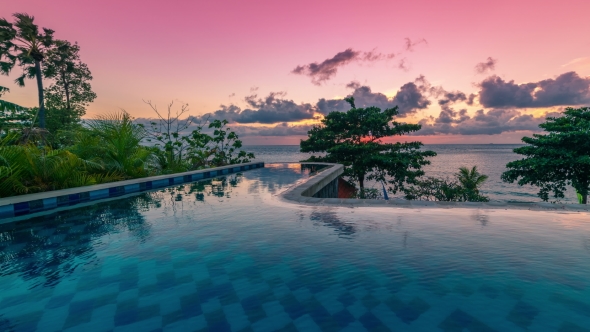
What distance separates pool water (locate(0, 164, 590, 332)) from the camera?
101 inches

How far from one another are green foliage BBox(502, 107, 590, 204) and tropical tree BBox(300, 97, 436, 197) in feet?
17.8

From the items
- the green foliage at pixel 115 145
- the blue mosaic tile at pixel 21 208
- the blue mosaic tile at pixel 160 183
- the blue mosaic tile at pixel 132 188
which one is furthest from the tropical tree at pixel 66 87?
the blue mosaic tile at pixel 21 208

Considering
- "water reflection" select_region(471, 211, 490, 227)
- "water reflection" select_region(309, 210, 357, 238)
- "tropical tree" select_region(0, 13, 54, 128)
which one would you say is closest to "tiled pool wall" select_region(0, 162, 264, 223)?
"water reflection" select_region(309, 210, 357, 238)

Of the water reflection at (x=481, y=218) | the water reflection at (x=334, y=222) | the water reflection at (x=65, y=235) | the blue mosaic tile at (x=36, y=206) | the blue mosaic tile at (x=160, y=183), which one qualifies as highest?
the blue mosaic tile at (x=36, y=206)

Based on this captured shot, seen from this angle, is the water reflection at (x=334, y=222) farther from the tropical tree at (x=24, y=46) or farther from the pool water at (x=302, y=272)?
the tropical tree at (x=24, y=46)

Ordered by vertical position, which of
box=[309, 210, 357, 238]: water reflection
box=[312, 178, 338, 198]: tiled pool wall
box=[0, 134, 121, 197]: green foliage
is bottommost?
box=[312, 178, 338, 198]: tiled pool wall

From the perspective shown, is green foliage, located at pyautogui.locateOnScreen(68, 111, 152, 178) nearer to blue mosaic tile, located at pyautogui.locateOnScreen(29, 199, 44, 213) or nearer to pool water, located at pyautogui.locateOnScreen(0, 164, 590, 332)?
blue mosaic tile, located at pyautogui.locateOnScreen(29, 199, 44, 213)

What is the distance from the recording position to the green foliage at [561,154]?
14227 millimetres

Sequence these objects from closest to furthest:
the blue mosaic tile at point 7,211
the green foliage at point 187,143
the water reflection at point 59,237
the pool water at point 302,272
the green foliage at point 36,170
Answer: the pool water at point 302,272, the water reflection at point 59,237, the blue mosaic tile at point 7,211, the green foliage at point 36,170, the green foliage at point 187,143

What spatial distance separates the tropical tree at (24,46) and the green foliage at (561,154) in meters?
27.6

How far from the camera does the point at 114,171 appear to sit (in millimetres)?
10367

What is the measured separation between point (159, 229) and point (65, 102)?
91.7 feet

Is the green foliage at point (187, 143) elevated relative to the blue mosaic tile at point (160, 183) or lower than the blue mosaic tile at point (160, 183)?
elevated

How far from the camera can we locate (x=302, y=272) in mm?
3426
